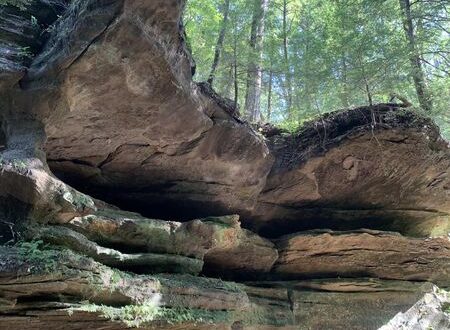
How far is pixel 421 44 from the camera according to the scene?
10.6 m

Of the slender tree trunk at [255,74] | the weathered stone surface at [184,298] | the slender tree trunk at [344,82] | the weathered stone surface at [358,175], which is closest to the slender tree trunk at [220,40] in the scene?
the slender tree trunk at [255,74]

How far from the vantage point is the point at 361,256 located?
414 inches

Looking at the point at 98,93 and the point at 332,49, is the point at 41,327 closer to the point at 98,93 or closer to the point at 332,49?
the point at 98,93

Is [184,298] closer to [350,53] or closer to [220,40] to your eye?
[220,40]

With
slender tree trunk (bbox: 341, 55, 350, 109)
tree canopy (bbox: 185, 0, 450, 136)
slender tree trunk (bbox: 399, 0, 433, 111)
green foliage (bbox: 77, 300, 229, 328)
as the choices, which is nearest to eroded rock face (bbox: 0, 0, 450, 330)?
green foliage (bbox: 77, 300, 229, 328)

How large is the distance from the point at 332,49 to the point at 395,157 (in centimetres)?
276

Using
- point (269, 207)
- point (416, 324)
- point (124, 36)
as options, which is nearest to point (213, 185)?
point (269, 207)

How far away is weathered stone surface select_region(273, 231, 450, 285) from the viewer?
33.4 ft

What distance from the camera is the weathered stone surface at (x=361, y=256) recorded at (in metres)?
10.2

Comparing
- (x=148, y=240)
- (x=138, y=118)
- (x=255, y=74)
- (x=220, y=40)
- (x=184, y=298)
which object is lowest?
(x=184, y=298)

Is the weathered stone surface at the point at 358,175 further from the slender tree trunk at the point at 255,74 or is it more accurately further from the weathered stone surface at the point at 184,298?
the slender tree trunk at the point at 255,74

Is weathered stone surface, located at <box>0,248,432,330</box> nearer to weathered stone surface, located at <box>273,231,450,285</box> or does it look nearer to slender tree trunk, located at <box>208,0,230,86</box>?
weathered stone surface, located at <box>273,231,450,285</box>

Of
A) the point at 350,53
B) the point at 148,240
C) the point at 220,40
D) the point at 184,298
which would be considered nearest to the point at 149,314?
the point at 184,298

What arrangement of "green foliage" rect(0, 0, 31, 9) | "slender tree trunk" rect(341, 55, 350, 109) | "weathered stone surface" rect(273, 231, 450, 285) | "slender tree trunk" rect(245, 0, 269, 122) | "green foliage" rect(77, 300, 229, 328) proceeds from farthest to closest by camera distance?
"slender tree trunk" rect(245, 0, 269, 122)
"weathered stone surface" rect(273, 231, 450, 285)
"slender tree trunk" rect(341, 55, 350, 109)
"green foliage" rect(0, 0, 31, 9)
"green foliage" rect(77, 300, 229, 328)
